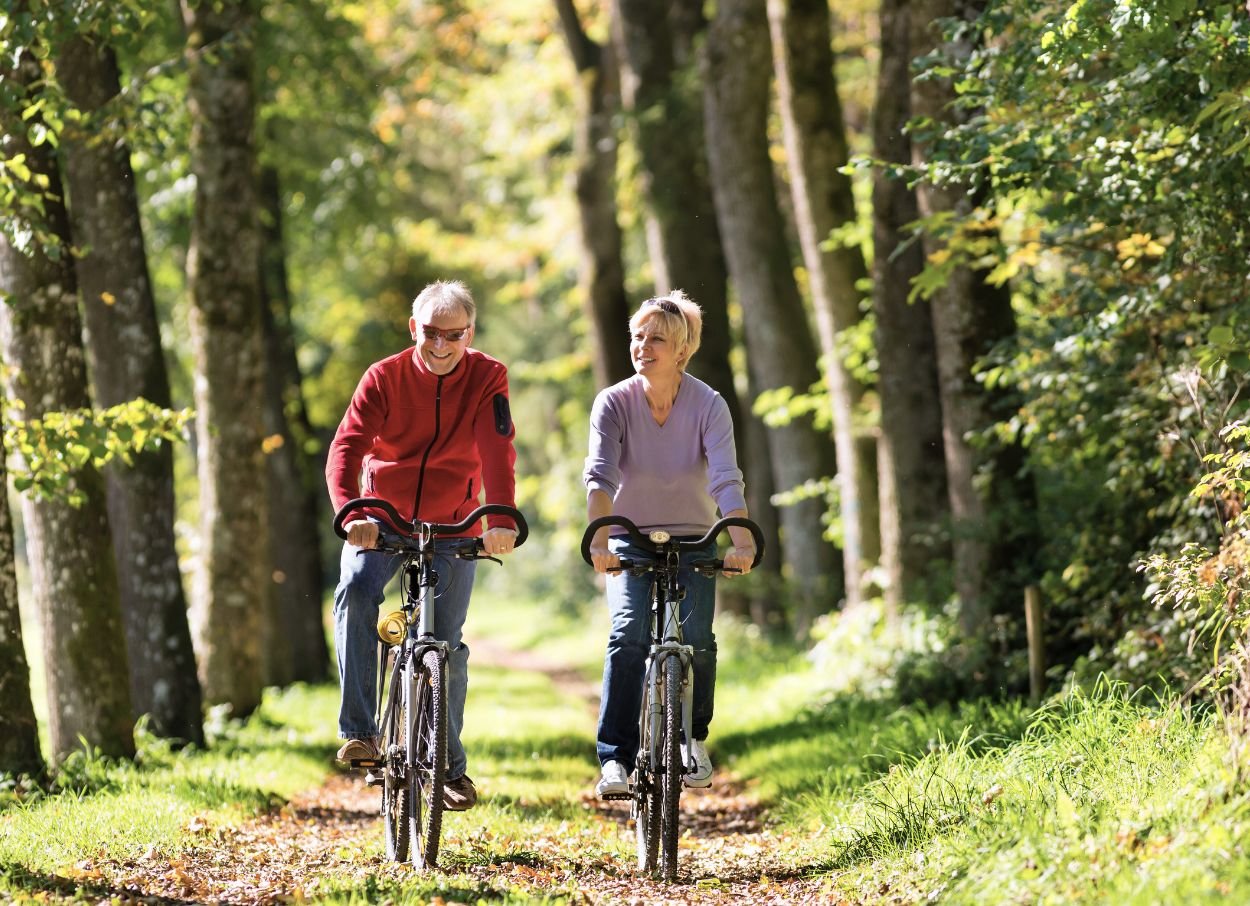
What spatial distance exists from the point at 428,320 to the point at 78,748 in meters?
4.46

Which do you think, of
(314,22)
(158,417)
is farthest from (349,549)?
(314,22)

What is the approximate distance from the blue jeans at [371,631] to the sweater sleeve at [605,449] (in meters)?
0.63

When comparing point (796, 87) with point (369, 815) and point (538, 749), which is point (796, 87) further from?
point (369, 815)

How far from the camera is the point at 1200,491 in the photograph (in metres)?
6.10

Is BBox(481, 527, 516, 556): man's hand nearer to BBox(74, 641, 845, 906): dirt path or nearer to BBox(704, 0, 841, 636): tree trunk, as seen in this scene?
BBox(74, 641, 845, 906): dirt path

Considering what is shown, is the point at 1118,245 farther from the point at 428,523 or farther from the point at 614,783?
the point at 428,523

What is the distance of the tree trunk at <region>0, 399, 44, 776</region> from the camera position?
8117 millimetres

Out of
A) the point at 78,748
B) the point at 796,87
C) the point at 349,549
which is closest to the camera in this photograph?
the point at 349,549

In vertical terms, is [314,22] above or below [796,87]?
above

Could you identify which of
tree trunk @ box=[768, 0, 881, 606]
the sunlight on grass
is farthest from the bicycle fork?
tree trunk @ box=[768, 0, 881, 606]

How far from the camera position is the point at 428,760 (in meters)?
6.10

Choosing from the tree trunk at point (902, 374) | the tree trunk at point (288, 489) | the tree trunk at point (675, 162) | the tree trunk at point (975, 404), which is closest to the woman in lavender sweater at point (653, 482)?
the tree trunk at point (975, 404)

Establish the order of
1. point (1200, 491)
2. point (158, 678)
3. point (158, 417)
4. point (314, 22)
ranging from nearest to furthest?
point (1200, 491) < point (158, 417) < point (158, 678) < point (314, 22)

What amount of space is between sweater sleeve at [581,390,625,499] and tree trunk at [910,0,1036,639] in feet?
14.0
